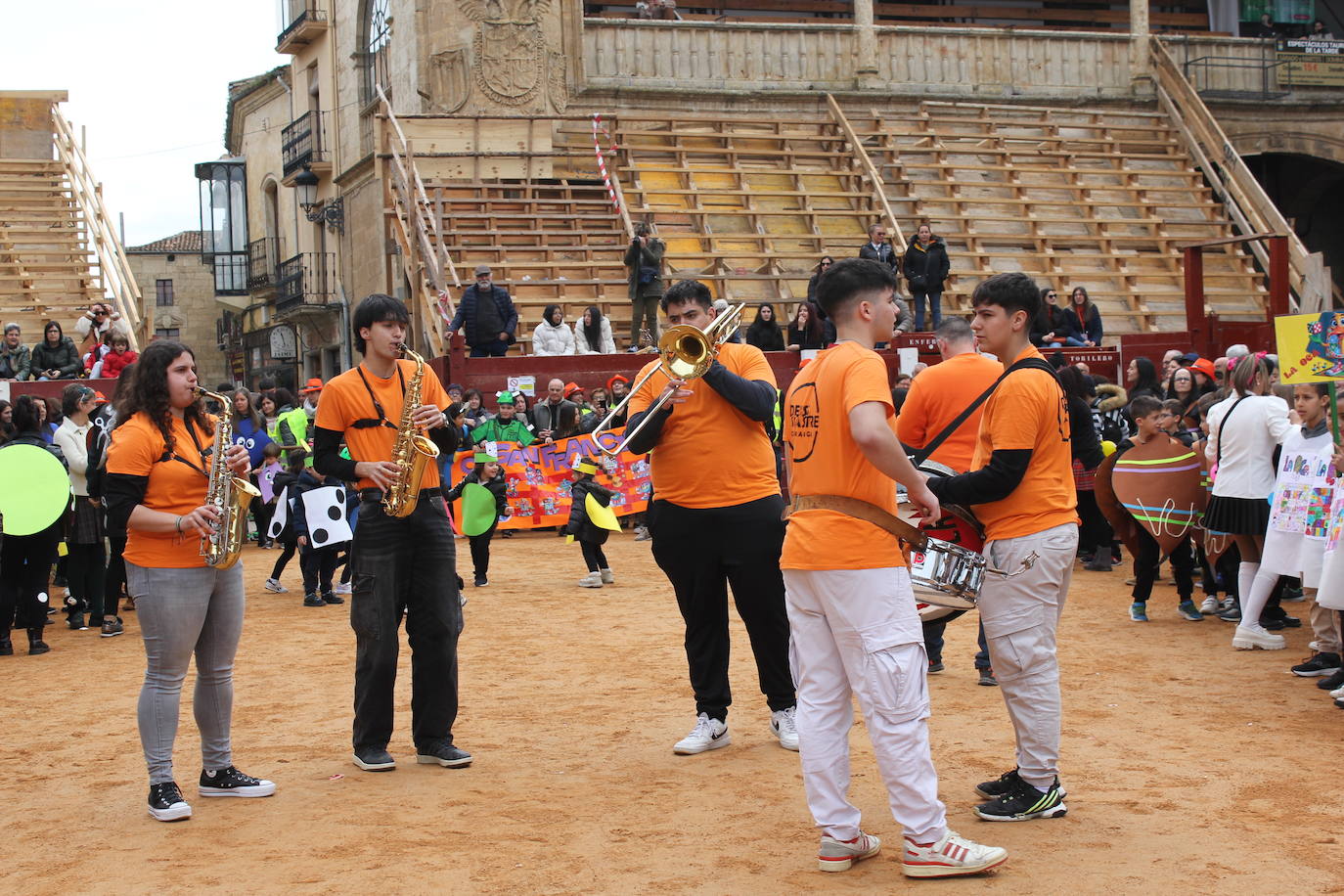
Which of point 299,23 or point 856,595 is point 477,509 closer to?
point 856,595

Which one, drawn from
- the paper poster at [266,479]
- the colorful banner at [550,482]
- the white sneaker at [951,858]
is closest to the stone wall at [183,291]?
the colorful banner at [550,482]

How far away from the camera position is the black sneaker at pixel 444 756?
20.4 feet

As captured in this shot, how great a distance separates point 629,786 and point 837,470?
6.08 feet

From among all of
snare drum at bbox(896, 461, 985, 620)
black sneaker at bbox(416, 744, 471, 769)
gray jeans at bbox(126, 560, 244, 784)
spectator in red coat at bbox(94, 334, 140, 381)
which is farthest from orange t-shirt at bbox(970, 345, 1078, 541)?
spectator in red coat at bbox(94, 334, 140, 381)

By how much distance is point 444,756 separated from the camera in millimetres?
6254

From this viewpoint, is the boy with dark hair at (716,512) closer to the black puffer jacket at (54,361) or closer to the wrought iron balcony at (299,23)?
the black puffer jacket at (54,361)

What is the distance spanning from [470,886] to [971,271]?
63.8 ft

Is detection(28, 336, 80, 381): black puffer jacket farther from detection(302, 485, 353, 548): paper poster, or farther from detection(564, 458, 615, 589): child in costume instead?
detection(564, 458, 615, 589): child in costume

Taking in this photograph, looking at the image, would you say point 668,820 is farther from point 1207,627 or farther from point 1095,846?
point 1207,627

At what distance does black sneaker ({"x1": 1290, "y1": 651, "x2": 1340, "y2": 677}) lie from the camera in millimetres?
7797

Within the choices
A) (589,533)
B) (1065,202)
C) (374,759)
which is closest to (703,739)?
(374,759)

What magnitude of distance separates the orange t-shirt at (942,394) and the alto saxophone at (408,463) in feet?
6.75

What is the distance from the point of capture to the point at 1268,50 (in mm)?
28797

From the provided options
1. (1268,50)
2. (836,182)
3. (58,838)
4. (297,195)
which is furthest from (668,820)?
(297,195)
